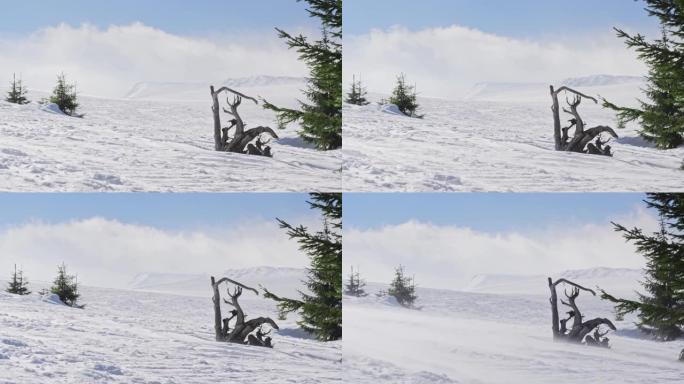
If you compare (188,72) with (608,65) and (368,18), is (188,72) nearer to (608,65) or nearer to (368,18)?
(368,18)

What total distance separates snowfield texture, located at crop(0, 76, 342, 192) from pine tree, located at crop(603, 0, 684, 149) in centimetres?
150

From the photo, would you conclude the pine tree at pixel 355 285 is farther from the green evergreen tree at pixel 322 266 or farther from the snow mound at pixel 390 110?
the snow mound at pixel 390 110

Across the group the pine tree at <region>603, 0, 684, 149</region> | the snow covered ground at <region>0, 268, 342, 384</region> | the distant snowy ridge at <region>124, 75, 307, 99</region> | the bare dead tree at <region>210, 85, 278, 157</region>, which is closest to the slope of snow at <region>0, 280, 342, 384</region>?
the snow covered ground at <region>0, 268, 342, 384</region>

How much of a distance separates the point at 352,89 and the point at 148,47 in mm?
1082

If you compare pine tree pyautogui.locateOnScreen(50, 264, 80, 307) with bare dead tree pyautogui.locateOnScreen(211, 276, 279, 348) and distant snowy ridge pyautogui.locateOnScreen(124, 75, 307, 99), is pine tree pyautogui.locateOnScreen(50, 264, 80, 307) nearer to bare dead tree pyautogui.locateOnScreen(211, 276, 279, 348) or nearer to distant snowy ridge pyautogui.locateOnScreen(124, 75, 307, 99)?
bare dead tree pyautogui.locateOnScreen(211, 276, 279, 348)

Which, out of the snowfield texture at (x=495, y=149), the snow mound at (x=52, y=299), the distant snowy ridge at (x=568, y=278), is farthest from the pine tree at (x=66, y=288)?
the distant snowy ridge at (x=568, y=278)

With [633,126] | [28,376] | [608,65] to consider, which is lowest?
[28,376]

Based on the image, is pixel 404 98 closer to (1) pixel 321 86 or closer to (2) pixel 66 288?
(1) pixel 321 86

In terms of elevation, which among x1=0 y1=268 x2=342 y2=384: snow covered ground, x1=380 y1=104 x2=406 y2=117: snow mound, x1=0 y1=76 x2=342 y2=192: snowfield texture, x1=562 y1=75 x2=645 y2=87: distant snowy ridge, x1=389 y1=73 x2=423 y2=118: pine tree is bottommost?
x1=0 y1=268 x2=342 y2=384: snow covered ground

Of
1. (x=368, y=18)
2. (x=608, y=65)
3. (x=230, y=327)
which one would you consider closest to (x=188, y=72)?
(x=368, y=18)

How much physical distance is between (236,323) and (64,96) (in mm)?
1444

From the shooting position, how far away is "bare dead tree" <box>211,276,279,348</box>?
14.5 ft

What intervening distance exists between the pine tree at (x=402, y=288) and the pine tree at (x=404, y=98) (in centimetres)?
79

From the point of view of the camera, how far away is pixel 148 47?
14.8 feet
